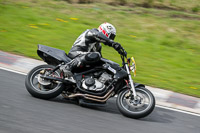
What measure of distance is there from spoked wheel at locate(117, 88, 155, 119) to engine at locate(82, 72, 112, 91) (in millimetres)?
379

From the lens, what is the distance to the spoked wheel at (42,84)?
6426mm

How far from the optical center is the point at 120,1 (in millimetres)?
17922

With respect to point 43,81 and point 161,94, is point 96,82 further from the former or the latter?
point 161,94

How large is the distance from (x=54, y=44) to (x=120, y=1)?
7768 millimetres

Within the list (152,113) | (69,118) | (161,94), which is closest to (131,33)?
(161,94)

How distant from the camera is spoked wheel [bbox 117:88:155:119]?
6072 millimetres

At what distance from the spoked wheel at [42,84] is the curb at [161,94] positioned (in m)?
1.89

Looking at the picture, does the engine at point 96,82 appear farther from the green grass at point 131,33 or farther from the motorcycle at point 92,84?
the green grass at point 131,33

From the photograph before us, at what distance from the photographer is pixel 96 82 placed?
21.1 ft

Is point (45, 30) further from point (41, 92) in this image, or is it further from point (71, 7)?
point (41, 92)

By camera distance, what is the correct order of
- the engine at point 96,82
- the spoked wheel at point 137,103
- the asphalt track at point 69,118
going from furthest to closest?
1. the engine at point 96,82
2. the spoked wheel at point 137,103
3. the asphalt track at point 69,118

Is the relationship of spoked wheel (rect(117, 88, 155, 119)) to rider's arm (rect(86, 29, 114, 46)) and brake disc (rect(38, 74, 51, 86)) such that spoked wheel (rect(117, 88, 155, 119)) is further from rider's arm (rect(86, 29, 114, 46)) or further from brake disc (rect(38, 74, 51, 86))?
brake disc (rect(38, 74, 51, 86))

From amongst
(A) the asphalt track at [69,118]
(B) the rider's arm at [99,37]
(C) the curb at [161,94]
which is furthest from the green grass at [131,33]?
(B) the rider's arm at [99,37]

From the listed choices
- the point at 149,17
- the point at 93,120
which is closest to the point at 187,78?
the point at 93,120
